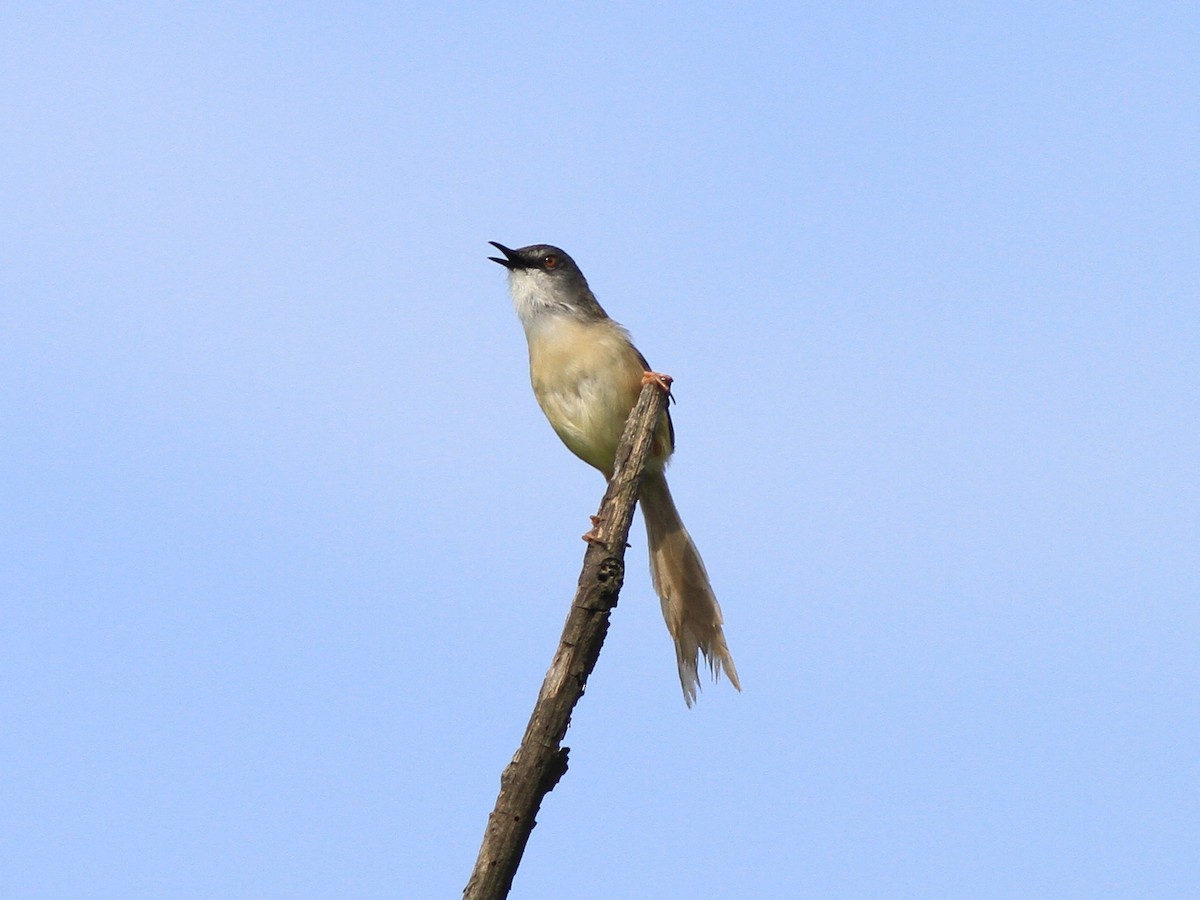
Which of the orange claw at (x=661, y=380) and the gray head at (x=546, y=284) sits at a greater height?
the gray head at (x=546, y=284)

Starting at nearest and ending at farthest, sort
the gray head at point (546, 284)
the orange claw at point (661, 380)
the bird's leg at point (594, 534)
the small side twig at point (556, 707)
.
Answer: the small side twig at point (556, 707)
the bird's leg at point (594, 534)
the orange claw at point (661, 380)
the gray head at point (546, 284)

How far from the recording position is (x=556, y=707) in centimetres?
620

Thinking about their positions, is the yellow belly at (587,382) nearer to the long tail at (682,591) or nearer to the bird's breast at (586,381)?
the bird's breast at (586,381)

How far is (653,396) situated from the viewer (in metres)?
7.96

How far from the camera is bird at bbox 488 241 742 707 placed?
8.85 m

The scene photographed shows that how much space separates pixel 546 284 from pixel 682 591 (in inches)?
97.7

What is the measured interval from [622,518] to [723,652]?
2.05 meters

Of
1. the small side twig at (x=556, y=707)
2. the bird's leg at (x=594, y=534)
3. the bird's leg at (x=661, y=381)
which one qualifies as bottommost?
the small side twig at (x=556, y=707)

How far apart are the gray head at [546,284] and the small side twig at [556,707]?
8.94 feet

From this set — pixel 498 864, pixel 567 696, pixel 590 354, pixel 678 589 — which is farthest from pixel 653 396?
pixel 498 864

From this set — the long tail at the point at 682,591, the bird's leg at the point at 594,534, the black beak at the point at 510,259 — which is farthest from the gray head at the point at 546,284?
the bird's leg at the point at 594,534

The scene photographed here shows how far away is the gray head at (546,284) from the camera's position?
9641mm

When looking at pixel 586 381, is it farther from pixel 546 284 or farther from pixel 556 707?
pixel 556 707

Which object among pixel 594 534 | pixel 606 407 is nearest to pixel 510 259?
pixel 606 407
